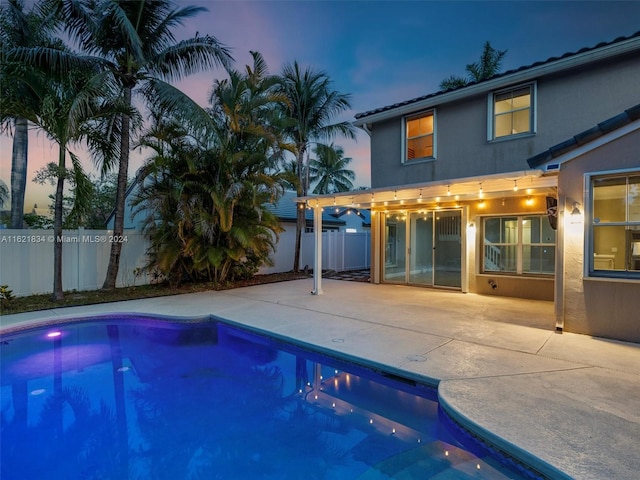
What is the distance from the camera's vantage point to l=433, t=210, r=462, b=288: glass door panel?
11.1 m

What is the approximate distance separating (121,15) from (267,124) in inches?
192

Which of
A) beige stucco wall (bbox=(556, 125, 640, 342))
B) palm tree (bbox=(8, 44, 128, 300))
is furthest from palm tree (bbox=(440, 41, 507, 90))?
palm tree (bbox=(8, 44, 128, 300))

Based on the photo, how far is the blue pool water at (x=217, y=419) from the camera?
11.1ft

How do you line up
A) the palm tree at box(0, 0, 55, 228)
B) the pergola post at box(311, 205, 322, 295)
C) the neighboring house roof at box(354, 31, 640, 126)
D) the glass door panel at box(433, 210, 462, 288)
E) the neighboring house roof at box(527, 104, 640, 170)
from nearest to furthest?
the neighboring house roof at box(527, 104, 640, 170) < the neighboring house roof at box(354, 31, 640, 126) < the palm tree at box(0, 0, 55, 228) < the pergola post at box(311, 205, 322, 295) < the glass door panel at box(433, 210, 462, 288)

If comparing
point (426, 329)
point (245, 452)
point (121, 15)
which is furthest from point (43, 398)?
point (121, 15)

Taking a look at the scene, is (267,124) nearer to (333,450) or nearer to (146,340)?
(146,340)

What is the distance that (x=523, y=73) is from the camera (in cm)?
869

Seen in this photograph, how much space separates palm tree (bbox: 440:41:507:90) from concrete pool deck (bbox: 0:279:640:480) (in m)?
14.0

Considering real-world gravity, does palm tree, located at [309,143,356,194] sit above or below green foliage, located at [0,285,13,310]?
above

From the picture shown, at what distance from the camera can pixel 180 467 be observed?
338 cm

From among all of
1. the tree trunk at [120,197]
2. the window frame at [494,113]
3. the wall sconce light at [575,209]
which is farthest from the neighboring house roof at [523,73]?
the tree trunk at [120,197]

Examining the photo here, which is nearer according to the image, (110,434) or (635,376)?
(110,434)

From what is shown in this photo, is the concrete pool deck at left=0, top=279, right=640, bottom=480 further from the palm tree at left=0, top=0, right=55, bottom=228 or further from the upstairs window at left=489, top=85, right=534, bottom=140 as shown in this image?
the palm tree at left=0, top=0, right=55, bottom=228

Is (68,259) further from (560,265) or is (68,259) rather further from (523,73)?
(523,73)
